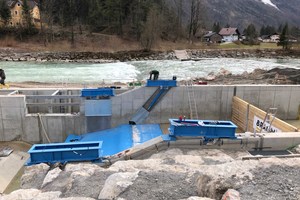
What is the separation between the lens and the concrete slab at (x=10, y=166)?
1103 cm

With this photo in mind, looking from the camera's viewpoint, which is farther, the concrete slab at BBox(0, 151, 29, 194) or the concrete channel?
the concrete channel

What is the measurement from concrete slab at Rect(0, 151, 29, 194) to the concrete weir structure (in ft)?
5.41

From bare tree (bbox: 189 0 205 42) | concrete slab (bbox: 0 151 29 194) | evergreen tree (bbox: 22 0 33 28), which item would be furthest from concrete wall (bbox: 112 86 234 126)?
bare tree (bbox: 189 0 205 42)

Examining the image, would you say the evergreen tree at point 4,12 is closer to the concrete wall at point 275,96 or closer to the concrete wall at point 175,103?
the concrete wall at point 175,103

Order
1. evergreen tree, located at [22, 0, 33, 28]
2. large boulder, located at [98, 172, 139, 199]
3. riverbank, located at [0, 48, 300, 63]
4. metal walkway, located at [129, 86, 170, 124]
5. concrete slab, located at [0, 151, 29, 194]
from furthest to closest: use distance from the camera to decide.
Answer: evergreen tree, located at [22, 0, 33, 28], riverbank, located at [0, 48, 300, 63], metal walkway, located at [129, 86, 170, 124], concrete slab, located at [0, 151, 29, 194], large boulder, located at [98, 172, 139, 199]

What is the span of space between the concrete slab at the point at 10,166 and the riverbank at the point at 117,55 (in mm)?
26747

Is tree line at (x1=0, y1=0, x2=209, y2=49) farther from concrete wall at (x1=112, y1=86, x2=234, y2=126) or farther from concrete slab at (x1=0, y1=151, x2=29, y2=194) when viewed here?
concrete slab at (x1=0, y1=151, x2=29, y2=194)

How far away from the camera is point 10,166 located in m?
12.1

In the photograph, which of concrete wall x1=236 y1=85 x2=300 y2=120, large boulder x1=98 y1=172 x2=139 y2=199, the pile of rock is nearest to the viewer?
the pile of rock

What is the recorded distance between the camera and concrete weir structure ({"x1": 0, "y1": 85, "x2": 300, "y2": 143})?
46.7ft

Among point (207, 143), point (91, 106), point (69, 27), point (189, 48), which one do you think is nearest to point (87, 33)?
point (69, 27)

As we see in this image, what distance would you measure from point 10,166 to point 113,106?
237 inches

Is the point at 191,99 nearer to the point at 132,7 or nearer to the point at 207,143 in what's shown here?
the point at 207,143

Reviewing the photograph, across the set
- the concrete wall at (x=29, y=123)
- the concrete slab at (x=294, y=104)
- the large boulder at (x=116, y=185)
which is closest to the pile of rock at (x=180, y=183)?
the large boulder at (x=116, y=185)
